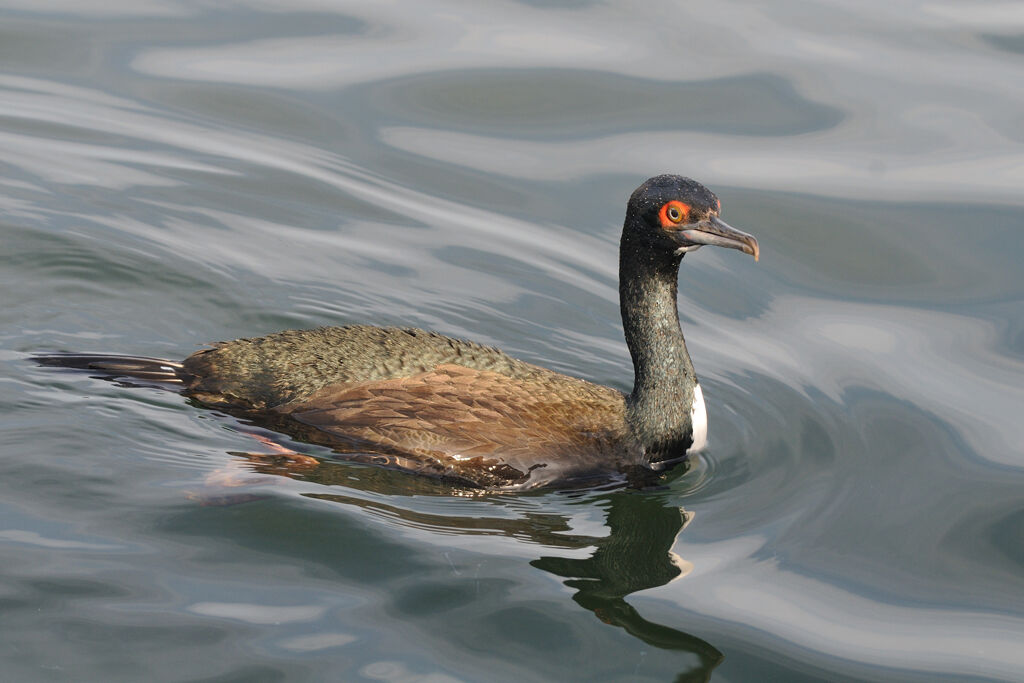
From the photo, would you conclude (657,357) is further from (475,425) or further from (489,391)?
(475,425)

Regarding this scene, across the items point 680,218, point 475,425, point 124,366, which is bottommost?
point 124,366

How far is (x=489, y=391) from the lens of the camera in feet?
25.3

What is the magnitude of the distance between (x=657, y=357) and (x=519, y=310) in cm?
223

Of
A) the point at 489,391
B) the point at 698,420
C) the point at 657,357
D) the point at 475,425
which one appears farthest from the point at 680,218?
the point at 475,425

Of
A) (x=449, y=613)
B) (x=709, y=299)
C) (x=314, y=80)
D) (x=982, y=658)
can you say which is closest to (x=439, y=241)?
(x=709, y=299)

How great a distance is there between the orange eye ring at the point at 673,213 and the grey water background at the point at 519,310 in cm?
148

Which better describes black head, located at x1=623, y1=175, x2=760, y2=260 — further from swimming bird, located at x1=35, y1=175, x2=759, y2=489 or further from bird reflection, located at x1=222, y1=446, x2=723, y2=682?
bird reflection, located at x1=222, y1=446, x2=723, y2=682

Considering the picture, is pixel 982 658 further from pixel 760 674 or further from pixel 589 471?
pixel 589 471

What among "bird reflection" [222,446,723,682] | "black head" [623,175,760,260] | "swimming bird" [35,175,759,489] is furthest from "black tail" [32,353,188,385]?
"black head" [623,175,760,260]

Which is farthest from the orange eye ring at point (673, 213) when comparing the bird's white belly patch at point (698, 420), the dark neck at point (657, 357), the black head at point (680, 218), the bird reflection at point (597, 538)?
the bird reflection at point (597, 538)

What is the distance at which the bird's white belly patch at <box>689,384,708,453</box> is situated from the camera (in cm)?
805

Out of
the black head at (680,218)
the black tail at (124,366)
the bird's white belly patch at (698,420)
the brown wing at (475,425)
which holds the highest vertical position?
the black head at (680,218)

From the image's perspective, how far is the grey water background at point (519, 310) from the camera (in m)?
6.41

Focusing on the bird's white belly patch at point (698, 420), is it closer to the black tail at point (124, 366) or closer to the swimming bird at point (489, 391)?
the swimming bird at point (489, 391)
